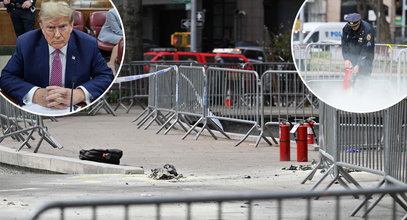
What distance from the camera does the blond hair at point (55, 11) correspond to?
855cm

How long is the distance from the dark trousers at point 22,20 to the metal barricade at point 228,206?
1.44 m

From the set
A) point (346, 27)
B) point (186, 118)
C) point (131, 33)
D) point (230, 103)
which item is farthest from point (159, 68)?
point (346, 27)

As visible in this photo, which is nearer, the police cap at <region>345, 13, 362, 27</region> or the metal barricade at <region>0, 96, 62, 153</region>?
the police cap at <region>345, 13, 362, 27</region>

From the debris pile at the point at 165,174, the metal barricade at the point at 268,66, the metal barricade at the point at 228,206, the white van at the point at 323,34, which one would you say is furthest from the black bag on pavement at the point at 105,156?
the metal barricade at the point at 268,66

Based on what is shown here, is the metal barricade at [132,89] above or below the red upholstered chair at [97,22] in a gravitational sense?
below

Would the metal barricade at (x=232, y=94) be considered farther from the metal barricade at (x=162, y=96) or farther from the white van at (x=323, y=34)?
the white van at (x=323, y=34)

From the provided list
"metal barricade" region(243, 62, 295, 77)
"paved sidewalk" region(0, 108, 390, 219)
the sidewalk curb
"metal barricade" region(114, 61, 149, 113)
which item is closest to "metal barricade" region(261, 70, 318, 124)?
"paved sidewalk" region(0, 108, 390, 219)

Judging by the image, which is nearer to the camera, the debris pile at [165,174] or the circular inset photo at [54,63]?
the circular inset photo at [54,63]

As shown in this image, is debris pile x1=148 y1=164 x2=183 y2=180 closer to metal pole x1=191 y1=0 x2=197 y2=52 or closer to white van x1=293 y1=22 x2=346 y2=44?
white van x1=293 y1=22 x2=346 y2=44

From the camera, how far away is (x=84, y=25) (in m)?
8.89

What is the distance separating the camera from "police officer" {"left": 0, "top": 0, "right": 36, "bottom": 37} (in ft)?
28.2

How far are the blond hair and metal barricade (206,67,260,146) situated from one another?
34.2 ft

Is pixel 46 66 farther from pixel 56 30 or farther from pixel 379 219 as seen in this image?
pixel 379 219

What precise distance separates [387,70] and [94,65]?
252cm
